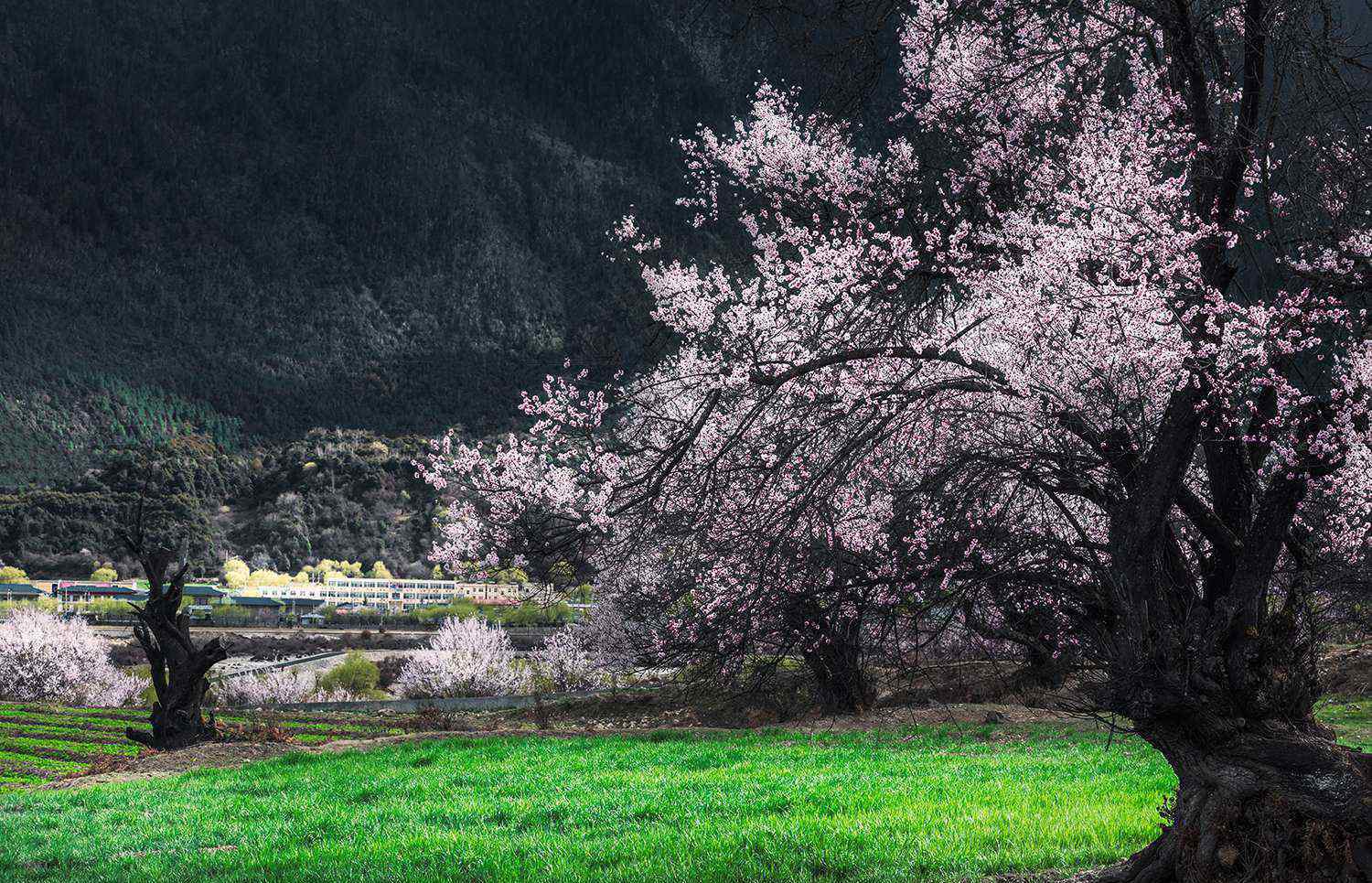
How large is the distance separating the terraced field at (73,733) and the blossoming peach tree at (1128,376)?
69.9 feet

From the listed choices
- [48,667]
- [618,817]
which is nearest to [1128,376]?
[618,817]

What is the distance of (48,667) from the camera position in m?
60.2

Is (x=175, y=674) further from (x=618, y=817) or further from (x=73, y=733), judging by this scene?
(x=73, y=733)

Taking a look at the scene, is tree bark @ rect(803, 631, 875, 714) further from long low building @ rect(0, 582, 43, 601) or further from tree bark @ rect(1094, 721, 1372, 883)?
long low building @ rect(0, 582, 43, 601)

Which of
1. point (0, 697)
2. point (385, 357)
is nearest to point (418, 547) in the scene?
point (385, 357)

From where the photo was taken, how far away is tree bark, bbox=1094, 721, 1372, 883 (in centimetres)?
492

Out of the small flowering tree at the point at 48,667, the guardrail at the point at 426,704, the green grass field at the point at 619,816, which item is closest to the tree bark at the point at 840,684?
the green grass field at the point at 619,816

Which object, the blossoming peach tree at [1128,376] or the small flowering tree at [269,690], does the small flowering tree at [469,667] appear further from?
the blossoming peach tree at [1128,376]

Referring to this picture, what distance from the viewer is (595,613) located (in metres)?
33.1

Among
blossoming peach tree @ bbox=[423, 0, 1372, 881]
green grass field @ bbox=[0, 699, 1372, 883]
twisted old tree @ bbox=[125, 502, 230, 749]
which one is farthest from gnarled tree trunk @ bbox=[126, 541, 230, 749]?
blossoming peach tree @ bbox=[423, 0, 1372, 881]

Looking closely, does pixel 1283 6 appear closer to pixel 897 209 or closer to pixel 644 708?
pixel 897 209

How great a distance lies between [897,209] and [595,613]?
26.0 meters

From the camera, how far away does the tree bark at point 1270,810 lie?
492 centimetres

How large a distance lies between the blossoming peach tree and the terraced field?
2130 cm
